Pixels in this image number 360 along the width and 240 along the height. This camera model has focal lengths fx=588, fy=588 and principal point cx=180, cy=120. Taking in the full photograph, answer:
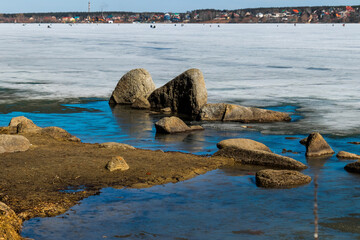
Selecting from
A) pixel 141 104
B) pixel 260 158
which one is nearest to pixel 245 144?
pixel 260 158

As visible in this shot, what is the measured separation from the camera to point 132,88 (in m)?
24.1

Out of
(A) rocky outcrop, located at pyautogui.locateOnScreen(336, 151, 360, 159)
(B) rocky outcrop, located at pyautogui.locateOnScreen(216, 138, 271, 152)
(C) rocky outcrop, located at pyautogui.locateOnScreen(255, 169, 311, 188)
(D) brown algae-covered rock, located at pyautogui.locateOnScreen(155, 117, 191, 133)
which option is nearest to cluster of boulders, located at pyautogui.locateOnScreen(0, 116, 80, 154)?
(D) brown algae-covered rock, located at pyautogui.locateOnScreen(155, 117, 191, 133)

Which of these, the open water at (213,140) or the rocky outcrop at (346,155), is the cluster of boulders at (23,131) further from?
the rocky outcrop at (346,155)

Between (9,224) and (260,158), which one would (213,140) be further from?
(9,224)

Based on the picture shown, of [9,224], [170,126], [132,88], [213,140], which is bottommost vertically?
[213,140]

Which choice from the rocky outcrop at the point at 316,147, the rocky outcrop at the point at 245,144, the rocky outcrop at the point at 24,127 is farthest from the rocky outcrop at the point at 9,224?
the rocky outcrop at the point at 316,147

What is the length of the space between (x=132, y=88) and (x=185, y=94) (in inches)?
128

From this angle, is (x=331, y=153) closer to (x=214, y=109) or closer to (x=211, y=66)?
(x=214, y=109)

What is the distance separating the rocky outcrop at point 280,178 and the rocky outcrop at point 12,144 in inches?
219

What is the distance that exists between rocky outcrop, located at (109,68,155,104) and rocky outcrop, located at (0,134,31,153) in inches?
398

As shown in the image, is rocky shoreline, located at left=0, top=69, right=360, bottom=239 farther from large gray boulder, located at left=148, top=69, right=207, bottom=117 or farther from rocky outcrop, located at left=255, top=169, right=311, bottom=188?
large gray boulder, located at left=148, top=69, right=207, bottom=117

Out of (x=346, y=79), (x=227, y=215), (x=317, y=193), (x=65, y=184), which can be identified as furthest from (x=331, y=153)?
(x=346, y=79)

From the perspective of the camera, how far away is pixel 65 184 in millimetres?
11273

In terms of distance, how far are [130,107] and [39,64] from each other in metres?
20.5
